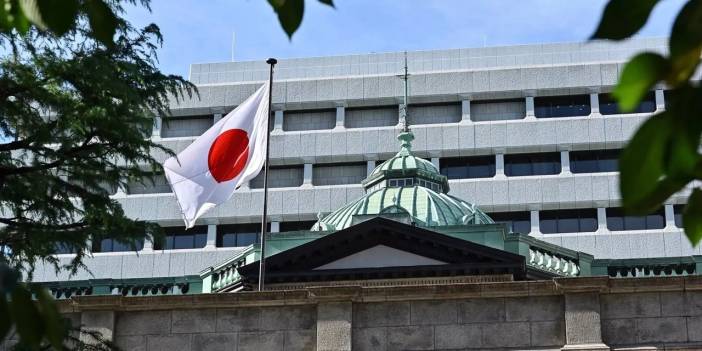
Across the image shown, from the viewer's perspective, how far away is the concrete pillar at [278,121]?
74.2 meters

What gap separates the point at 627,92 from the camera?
7.77 ft

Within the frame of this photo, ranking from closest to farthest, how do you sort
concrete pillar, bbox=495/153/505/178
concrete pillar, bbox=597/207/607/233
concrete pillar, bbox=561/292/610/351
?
concrete pillar, bbox=561/292/610/351, concrete pillar, bbox=597/207/607/233, concrete pillar, bbox=495/153/505/178

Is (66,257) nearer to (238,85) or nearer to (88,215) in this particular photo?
(238,85)

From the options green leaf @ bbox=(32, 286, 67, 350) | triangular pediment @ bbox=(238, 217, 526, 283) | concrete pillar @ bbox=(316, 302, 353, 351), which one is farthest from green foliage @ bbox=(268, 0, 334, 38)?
triangular pediment @ bbox=(238, 217, 526, 283)

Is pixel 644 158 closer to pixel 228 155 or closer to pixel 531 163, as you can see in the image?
pixel 228 155

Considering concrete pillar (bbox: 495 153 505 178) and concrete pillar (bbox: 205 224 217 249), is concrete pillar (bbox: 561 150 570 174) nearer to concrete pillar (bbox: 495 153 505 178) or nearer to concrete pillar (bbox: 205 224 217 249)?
concrete pillar (bbox: 495 153 505 178)

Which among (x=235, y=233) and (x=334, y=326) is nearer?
(x=334, y=326)

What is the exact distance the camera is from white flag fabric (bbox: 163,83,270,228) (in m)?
29.7

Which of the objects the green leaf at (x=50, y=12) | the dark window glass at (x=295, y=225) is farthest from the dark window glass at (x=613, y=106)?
the green leaf at (x=50, y=12)

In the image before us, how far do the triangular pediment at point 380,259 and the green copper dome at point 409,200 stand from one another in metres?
2.56

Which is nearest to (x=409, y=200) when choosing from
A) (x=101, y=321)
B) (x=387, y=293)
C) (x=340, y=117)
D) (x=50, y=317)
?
(x=387, y=293)

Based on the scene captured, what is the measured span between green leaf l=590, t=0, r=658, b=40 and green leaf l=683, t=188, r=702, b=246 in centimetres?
56

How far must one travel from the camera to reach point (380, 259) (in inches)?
1256

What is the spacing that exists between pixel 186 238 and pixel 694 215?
7072 cm
